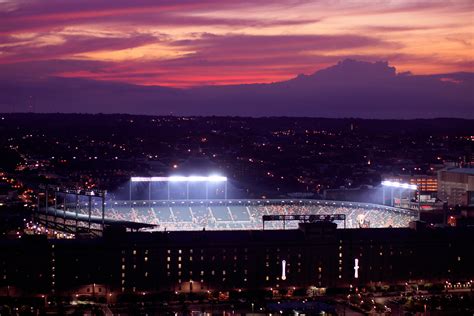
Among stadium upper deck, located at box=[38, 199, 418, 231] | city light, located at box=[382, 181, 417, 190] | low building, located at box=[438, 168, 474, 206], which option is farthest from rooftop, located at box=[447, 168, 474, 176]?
stadium upper deck, located at box=[38, 199, 418, 231]

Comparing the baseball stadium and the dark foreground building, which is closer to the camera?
the dark foreground building

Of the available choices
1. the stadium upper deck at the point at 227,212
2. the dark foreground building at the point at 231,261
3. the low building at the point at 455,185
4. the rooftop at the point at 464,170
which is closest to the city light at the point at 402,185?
the stadium upper deck at the point at 227,212

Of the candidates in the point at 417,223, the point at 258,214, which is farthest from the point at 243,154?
the point at 417,223

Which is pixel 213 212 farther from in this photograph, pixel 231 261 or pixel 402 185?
pixel 231 261

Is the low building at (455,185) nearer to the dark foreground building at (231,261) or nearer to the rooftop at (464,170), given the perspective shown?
the rooftop at (464,170)

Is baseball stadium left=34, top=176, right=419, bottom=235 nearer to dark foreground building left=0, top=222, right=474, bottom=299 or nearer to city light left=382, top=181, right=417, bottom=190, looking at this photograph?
city light left=382, top=181, right=417, bottom=190

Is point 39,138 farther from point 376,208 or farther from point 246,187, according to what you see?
point 376,208

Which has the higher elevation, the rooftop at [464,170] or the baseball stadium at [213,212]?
the rooftop at [464,170]

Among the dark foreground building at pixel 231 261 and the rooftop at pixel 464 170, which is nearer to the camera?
the dark foreground building at pixel 231 261

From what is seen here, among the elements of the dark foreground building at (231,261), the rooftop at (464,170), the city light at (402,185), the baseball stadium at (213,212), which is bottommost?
the dark foreground building at (231,261)
